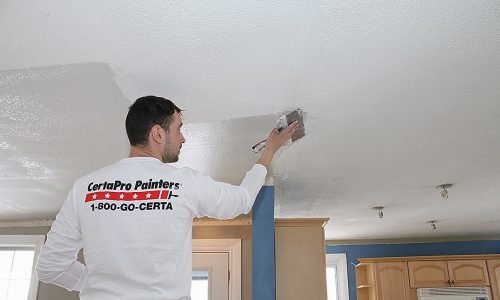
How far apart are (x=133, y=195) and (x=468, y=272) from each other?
600 cm

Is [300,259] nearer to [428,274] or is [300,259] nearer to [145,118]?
[145,118]

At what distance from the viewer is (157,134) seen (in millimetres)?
1445

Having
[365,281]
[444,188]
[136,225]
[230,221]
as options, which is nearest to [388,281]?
[365,281]

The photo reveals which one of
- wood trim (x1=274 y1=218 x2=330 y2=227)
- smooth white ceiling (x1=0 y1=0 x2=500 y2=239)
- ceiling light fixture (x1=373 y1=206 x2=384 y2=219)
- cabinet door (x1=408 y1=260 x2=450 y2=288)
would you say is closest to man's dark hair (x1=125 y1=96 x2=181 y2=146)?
smooth white ceiling (x1=0 y1=0 x2=500 y2=239)

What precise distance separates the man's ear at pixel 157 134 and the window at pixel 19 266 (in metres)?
4.01

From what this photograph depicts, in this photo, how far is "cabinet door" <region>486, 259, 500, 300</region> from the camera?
5816 millimetres

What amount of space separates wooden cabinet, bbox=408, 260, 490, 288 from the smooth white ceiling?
9.75 feet

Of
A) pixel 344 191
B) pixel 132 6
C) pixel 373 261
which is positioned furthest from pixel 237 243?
pixel 132 6

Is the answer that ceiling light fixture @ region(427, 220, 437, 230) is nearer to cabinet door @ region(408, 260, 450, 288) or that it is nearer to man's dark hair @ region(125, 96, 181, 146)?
cabinet door @ region(408, 260, 450, 288)

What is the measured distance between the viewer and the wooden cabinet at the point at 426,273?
598 cm

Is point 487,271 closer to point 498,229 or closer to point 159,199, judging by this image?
point 498,229

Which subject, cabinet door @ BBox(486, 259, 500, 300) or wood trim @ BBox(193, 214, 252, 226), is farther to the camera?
cabinet door @ BBox(486, 259, 500, 300)

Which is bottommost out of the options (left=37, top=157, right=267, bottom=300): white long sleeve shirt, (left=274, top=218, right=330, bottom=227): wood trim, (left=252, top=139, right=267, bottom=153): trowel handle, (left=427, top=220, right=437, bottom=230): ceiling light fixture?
(left=37, top=157, right=267, bottom=300): white long sleeve shirt

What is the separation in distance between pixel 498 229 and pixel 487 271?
60cm
